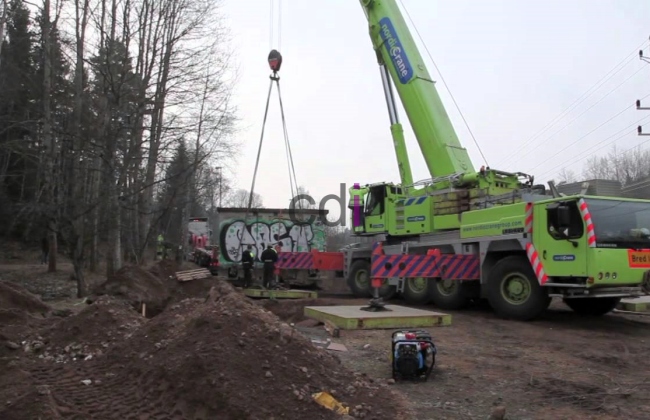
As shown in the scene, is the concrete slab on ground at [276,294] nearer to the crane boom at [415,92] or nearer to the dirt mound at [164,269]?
the dirt mound at [164,269]

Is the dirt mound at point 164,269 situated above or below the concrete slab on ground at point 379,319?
above

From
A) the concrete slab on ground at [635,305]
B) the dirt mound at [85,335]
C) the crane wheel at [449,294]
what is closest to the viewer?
the dirt mound at [85,335]

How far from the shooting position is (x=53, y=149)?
16500 mm

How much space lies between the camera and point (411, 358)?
5770 millimetres

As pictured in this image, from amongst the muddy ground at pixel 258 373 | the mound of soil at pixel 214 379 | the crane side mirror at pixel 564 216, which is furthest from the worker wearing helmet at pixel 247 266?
the mound of soil at pixel 214 379

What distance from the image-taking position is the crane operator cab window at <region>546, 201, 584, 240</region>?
30.0ft

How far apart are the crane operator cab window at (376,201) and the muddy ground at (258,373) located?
755 cm

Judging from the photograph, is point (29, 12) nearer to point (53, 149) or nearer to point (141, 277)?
point (53, 149)

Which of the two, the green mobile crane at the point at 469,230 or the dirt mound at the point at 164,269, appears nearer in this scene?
the green mobile crane at the point at 469,230

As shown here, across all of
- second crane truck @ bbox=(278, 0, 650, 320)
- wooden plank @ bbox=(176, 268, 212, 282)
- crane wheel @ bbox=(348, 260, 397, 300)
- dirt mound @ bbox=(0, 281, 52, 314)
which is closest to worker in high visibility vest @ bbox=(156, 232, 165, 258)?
wooden plank @ bbox=(176, 268, 212, 282)

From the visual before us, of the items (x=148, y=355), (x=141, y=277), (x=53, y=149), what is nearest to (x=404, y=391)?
A: (x=148, y=355)

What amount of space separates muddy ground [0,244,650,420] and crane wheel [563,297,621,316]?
2.81 meters

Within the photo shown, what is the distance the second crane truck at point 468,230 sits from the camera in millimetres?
9258

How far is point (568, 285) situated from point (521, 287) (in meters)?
1.31
